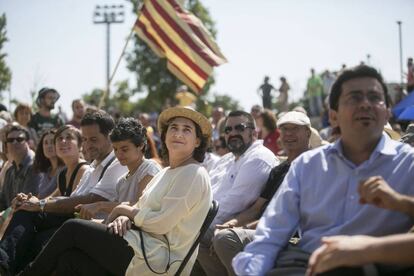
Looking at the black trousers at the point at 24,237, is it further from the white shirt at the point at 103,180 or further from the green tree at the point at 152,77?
the green tree at the point at 152,77

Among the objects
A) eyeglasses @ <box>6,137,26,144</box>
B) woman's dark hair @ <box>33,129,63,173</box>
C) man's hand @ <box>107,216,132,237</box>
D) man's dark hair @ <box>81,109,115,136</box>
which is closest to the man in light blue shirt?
man's hand @ <box>107,216,132,237</box>

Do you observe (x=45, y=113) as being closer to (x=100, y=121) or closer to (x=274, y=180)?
(x=100, y=121)

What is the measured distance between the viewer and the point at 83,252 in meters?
4.52

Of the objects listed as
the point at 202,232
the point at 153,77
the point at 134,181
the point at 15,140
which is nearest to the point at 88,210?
the point at 134,181

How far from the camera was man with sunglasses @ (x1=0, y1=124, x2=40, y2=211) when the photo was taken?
771cm

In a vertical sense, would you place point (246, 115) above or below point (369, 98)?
below

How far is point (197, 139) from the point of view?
4.90m

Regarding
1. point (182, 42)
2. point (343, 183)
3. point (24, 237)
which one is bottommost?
point (24, 237)

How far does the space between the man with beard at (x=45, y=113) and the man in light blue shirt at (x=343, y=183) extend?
25.7ft

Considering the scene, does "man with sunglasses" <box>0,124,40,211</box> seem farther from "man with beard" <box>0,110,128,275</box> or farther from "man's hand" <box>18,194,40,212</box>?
"man's hand" <box>18,194,40,212</box>

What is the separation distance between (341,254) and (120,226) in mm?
2107

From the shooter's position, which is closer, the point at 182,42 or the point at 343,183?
the point at 343,183

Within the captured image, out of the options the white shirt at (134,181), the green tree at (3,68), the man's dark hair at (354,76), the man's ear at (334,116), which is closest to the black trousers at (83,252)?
the white shirt at (134,181)

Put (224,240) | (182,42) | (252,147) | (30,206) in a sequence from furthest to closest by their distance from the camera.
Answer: (182,42), (252,147), (30,206), (224,240)
